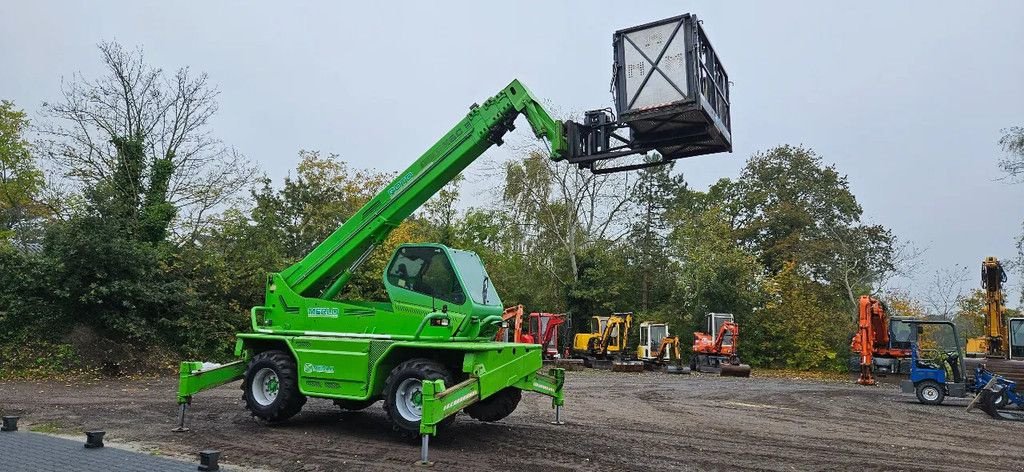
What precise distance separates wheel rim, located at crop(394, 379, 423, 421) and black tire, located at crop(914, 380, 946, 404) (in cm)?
1380

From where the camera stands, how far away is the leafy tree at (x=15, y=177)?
31203 millimetres

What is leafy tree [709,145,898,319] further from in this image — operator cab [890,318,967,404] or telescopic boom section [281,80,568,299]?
telescopic boom section [281,80,568,299]

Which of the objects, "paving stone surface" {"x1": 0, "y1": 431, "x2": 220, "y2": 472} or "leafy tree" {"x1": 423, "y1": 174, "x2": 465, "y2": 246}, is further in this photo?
"leafy tree" {"x1": 423, "y1": 174, "x2": 465, "y2": 246}

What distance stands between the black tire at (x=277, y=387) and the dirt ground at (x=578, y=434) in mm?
222

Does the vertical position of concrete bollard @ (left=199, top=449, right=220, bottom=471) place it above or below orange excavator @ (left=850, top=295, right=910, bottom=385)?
below

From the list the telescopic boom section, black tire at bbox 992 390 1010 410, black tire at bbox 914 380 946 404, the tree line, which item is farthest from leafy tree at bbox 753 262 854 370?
the telescopic boom section

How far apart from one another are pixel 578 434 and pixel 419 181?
4.03 meters

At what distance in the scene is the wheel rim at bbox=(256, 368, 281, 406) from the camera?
9625mm

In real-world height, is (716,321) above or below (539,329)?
above

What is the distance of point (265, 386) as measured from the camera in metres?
9.73

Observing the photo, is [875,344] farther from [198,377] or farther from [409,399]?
[198,377]

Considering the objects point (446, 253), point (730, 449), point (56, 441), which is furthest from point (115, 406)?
point (730, 449)

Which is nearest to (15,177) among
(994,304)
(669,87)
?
(669,87)

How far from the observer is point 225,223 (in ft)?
81.8
